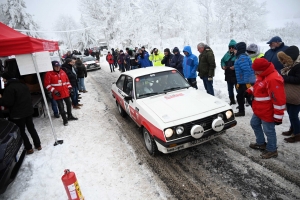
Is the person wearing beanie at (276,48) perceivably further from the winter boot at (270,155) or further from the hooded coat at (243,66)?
the winter boot at (270,155)

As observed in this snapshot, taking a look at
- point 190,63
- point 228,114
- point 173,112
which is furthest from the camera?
point 190,63

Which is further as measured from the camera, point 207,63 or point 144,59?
point 144,59

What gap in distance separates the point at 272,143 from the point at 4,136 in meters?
4.93

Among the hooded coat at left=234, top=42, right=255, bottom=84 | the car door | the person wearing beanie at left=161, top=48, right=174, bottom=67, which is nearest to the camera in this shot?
the car door

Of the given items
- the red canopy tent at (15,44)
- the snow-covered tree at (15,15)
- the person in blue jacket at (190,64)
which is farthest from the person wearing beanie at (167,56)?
the snow-covered tree at (15,15)

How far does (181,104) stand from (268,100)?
1535mm

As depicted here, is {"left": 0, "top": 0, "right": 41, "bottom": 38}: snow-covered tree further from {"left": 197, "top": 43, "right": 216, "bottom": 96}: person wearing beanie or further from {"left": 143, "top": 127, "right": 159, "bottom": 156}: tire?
{"left": 143, "top": 127, "right": 159, "bottom": 156}: tire

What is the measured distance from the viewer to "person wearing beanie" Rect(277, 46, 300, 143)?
346 cm

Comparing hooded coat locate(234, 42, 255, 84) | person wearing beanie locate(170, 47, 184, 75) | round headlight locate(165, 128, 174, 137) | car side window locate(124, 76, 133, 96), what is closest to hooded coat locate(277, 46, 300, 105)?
hooded coat locate(234, 42, 255, 84)

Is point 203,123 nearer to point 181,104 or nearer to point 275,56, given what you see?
point 181,104

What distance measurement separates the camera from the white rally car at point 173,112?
3.40 meters

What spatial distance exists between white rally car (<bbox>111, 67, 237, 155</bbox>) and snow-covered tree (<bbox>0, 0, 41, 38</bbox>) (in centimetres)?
3196

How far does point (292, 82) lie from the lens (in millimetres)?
3484

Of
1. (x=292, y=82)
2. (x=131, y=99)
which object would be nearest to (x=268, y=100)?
(x=292, y=82)
